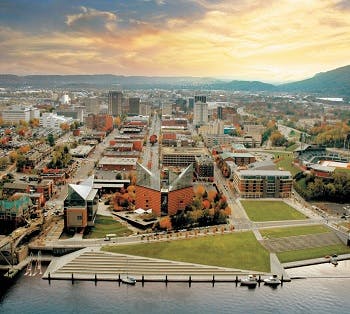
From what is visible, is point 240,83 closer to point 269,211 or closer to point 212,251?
point 269,211

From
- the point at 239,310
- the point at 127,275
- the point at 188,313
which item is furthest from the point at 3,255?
the point at 239,310

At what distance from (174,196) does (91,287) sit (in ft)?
31.9

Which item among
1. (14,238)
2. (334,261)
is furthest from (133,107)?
(334,261)

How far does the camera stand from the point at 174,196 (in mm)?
28266

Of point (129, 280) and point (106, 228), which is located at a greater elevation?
point (106, 228)

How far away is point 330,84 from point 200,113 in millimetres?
81198

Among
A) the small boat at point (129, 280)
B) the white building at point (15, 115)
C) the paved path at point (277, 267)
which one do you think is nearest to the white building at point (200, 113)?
the white building at point (15, 115)

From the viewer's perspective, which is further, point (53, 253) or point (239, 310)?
point (53, 253)

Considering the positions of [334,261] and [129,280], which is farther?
[334,261]

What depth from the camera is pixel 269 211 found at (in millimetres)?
30016

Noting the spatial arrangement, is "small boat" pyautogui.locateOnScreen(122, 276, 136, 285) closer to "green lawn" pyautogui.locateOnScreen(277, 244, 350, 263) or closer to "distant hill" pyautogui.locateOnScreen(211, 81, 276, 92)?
"green lawn" pyautogui.locateOnScreen(277, 244, 350, 263)

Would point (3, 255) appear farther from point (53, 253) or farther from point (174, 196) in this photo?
point (174, 196)

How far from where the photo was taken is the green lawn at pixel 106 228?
81.3 ft

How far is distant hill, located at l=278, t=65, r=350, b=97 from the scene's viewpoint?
128 m
